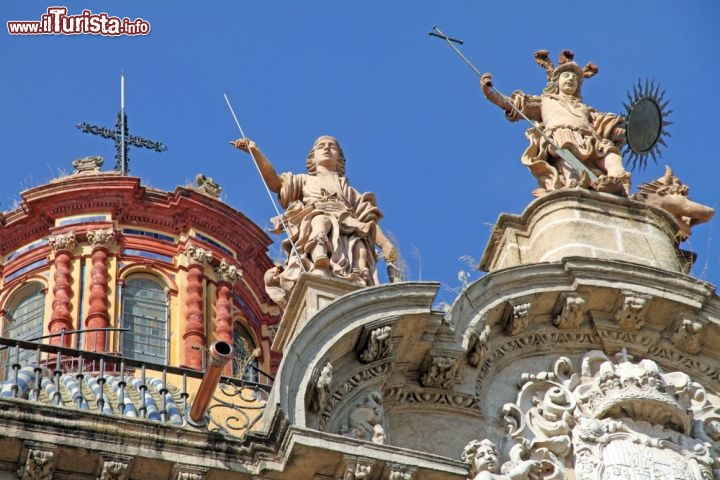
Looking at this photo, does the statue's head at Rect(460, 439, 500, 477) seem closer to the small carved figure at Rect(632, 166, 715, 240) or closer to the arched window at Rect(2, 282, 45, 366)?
the small carved figure at Rect(632, 166, 715, 240)

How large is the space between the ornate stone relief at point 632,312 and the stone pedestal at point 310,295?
2452mm

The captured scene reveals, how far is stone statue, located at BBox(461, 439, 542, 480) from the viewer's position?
57.0 feet

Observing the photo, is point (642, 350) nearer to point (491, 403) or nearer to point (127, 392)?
point (491, 403)

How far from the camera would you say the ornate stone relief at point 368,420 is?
1708 centimetres

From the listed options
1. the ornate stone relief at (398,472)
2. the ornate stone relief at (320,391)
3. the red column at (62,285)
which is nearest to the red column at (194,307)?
the red column at (62,285)

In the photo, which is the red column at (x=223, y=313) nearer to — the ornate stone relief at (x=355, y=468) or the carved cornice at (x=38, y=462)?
the ornate stone relief at (x=355, y=468)

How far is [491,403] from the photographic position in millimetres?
18219

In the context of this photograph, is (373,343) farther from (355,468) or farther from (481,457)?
(355,468)

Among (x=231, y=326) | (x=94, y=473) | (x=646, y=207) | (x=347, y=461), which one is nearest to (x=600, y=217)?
(x=646, y=207)

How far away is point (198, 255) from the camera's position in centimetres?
3025

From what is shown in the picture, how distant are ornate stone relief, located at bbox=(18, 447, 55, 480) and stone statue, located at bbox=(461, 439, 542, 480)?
12.0 ft

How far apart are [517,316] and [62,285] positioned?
12.3 meters

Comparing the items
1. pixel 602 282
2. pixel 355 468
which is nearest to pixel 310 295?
pixel 355 468

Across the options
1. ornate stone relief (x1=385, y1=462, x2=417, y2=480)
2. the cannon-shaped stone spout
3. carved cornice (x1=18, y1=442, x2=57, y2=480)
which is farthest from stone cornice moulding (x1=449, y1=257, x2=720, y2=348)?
carved cornice (x1=18, y1=442, x2=57, y2=480)
